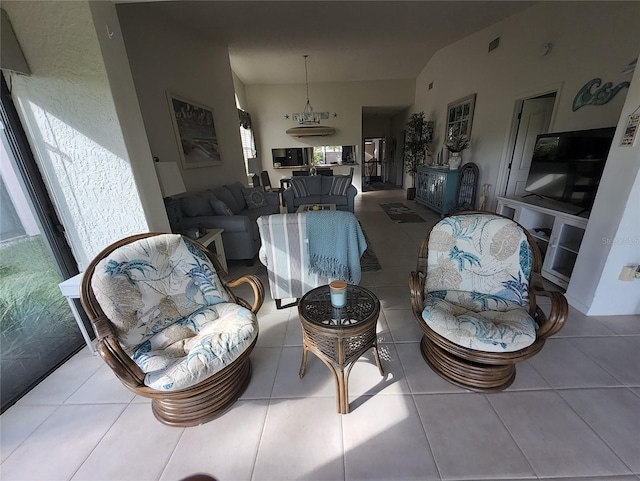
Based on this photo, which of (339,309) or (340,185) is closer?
(339,309)

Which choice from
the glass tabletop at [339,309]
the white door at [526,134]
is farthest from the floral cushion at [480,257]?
the white door at [526,134]

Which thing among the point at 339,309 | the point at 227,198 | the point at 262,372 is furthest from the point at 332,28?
the point at 262,372

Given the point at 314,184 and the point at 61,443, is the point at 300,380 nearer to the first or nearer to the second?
the point at 61,443

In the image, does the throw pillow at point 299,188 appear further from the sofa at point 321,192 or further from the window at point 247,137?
the window at point 247,137

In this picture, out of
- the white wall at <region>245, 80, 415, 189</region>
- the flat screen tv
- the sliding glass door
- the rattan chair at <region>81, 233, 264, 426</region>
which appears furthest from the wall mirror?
the rattan chair at <region>81, 233, 264, 426</region>

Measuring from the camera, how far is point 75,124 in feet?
5.14

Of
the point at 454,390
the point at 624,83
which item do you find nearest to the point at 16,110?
the point at 454,390

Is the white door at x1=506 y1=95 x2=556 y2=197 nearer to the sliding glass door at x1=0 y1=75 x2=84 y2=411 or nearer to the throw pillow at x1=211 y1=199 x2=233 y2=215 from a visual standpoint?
the throw pillow at x1=211 y1=199 x2=233 y2=215

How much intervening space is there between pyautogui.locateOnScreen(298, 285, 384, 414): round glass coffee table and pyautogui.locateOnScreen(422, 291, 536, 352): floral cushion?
1.22 feet

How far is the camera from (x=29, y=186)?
164 cm

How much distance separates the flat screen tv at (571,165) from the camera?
86.0 inches

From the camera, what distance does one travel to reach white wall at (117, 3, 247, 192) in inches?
104

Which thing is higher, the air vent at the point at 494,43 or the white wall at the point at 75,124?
the air vent at the point at 494,43

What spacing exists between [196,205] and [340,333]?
2.55 metres
